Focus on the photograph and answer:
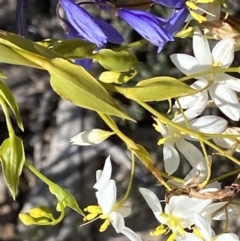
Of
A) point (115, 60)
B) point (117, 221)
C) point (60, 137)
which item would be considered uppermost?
point (115, 60)

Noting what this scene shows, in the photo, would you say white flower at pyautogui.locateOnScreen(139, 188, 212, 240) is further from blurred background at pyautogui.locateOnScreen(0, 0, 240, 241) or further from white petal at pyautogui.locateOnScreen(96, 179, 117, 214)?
blurred background at pyautogui.locateOnScreen(0, 0, 240, 241)

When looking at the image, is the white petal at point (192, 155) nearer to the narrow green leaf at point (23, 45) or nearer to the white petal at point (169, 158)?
the white petal at point (169, 158)

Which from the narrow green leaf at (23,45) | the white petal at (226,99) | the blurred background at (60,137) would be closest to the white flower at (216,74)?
the white petal at (226,99)

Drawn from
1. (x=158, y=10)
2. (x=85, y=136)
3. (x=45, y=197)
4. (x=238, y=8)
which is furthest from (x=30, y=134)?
(x=85, y=136)

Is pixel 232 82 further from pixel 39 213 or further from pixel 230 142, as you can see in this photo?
pixel 39 213

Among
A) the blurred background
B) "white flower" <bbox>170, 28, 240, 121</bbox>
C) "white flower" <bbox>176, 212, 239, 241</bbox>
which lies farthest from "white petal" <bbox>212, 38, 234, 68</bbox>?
the blurred background

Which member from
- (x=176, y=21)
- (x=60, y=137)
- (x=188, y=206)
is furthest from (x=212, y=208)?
(x=60, y=137)

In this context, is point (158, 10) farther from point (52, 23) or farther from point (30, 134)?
point (30, 134)
